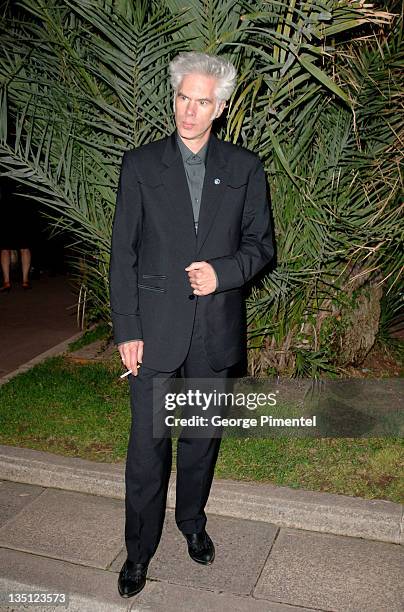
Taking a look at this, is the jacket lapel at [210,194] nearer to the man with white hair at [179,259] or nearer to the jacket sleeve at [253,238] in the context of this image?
the man with white hair at [179,259]

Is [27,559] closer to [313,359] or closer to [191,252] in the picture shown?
[191,252]

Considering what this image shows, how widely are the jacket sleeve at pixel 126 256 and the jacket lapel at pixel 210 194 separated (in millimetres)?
243

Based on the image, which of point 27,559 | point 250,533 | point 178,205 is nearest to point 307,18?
point 178,205

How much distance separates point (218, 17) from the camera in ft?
11.8

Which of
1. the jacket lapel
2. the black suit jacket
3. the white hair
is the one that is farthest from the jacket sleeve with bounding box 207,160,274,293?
the white hair

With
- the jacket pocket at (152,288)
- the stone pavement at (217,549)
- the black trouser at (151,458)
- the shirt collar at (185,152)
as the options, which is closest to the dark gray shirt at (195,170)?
the shirt collar at (185,152)

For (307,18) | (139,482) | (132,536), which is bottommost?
(132,536)

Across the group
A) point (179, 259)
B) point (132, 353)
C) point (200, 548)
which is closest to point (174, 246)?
point (179, 259)

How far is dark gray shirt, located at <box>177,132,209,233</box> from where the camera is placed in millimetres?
2643

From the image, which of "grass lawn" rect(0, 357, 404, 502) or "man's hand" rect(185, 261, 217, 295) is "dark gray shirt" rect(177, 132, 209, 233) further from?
"grass lawn" rect(0, 357, 404, 502)

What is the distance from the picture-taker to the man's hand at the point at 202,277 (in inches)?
99.3

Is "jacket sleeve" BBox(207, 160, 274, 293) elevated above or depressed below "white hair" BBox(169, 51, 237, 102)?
below

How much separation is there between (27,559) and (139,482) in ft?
2.42

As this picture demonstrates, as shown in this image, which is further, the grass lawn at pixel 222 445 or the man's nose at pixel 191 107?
the grass lawn at pixel 222 445
